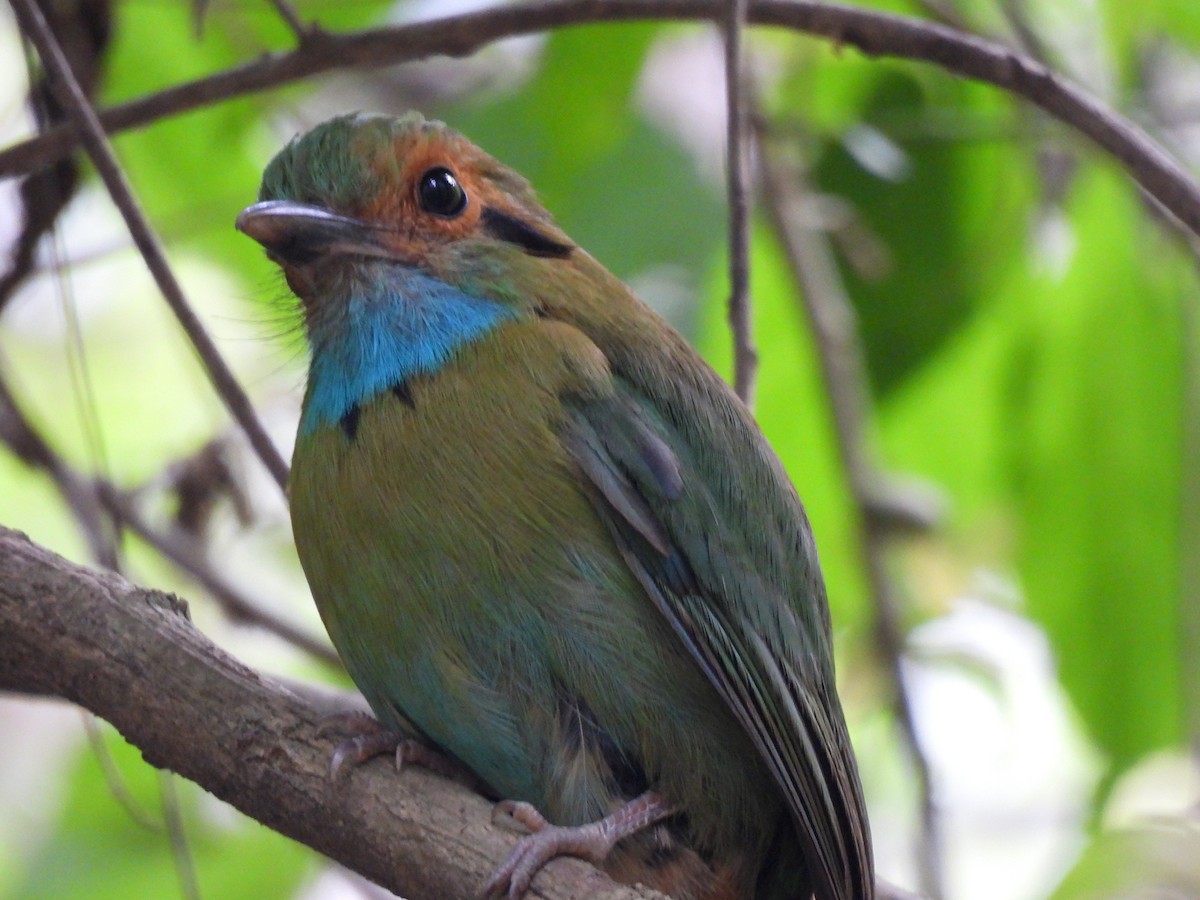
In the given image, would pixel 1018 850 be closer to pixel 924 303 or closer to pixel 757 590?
pixel 924 303

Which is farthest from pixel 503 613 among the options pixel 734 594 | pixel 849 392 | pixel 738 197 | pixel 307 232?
pixel 849 392

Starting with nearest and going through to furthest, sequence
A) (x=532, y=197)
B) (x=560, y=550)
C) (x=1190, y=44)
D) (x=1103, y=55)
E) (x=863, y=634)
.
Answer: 1. (x=560, y=550)
2. (x=532, y=197)
3. (x=1190, y=44)
4. (x=1103, y=55)
5. (x=863, y=634)

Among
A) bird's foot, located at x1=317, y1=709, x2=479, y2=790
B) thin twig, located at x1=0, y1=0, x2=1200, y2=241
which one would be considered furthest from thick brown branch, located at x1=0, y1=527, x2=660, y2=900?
thin twig, located at x1=0, y1=0, x2=1200, y2=241

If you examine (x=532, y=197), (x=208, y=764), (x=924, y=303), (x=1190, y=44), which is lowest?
(x=208, y=764)

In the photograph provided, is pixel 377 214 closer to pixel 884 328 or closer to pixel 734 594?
pixel 734 594

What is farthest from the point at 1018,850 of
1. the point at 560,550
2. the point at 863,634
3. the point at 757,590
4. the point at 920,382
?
the point at 560,550

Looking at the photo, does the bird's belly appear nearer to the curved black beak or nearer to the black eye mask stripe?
the curved black beak

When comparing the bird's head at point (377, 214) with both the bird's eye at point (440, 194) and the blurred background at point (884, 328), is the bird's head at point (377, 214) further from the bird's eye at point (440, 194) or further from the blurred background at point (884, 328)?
the blurred background at point (884, 328)
